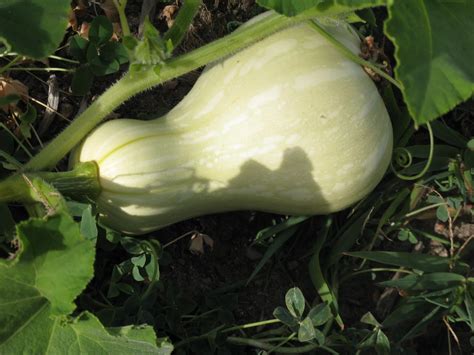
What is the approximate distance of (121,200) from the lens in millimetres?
1595

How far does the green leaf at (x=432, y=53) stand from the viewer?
1188 mm

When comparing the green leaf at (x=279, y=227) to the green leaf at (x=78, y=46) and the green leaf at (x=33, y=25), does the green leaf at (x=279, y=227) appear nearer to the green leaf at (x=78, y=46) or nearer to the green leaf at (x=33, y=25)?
the green leaf at (x=78, y=46)

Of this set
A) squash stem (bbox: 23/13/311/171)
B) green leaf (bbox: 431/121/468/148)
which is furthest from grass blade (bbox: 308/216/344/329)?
squash stem (bbox: 23/13/311/171)

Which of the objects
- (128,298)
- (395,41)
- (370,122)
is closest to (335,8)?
(395,41)

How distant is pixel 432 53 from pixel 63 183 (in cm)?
83

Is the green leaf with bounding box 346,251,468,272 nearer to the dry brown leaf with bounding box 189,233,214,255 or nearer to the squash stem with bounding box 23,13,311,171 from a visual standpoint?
the dry brown leaf with bounding box 189,233,214,255

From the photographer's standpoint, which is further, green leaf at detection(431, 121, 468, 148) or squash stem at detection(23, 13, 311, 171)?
green leaf at detection(431, 121, 468, 148)

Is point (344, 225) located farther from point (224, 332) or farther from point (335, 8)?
point (335, 8)

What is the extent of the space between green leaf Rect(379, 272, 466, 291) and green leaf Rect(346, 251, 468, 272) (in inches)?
1.3

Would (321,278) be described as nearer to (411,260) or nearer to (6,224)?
(411,260)

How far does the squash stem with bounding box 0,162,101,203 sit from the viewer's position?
1536 mm

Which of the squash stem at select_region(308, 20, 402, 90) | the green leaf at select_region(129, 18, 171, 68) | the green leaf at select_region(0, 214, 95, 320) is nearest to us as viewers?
the green leaf at select_region(0, 214, 95, 320)

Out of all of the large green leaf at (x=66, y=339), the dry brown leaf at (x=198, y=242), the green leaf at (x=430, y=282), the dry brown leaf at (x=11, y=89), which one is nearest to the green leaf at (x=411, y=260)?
the green leaf at (x=430, y=282)

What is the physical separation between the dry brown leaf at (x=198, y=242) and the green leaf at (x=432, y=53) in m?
0.78
